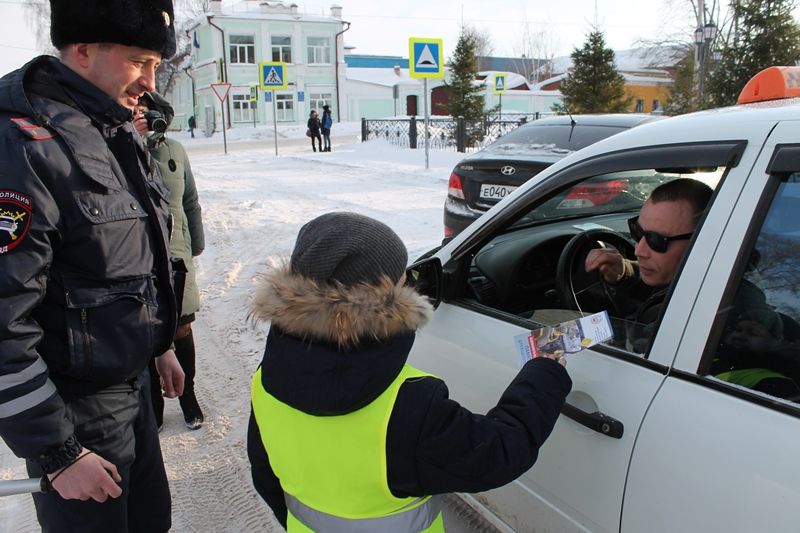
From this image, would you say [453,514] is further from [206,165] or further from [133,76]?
[206,165]

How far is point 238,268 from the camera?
661 centimetres

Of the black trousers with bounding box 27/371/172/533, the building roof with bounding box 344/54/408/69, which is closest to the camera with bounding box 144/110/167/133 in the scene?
the black trousers with bounding box 27/371/172/533

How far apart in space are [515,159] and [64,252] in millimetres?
5309

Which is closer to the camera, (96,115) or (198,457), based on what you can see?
(96,115)

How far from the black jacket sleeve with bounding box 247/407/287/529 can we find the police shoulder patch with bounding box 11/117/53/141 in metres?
0.87

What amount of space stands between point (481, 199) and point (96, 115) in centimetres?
514

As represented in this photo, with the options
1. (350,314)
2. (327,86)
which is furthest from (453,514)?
(327,86)

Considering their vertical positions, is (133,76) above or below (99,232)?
above

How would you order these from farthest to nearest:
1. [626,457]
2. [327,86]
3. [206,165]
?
1. [327,86]
2. [206,165]
3. [626,457]

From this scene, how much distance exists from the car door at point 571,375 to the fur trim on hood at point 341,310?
56cm

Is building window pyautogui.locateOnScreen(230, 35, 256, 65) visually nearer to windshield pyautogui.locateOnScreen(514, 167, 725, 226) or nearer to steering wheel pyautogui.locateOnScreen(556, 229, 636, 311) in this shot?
windshield pyautogui.locateOnScreen(514, 167, 725, 226)

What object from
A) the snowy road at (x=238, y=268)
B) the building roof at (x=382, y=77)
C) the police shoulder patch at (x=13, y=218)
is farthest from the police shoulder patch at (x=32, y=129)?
the building roof at (x=382, y=77)

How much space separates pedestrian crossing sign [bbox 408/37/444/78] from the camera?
1259 centimetres

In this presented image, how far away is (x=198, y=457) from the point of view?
3.27 metres
